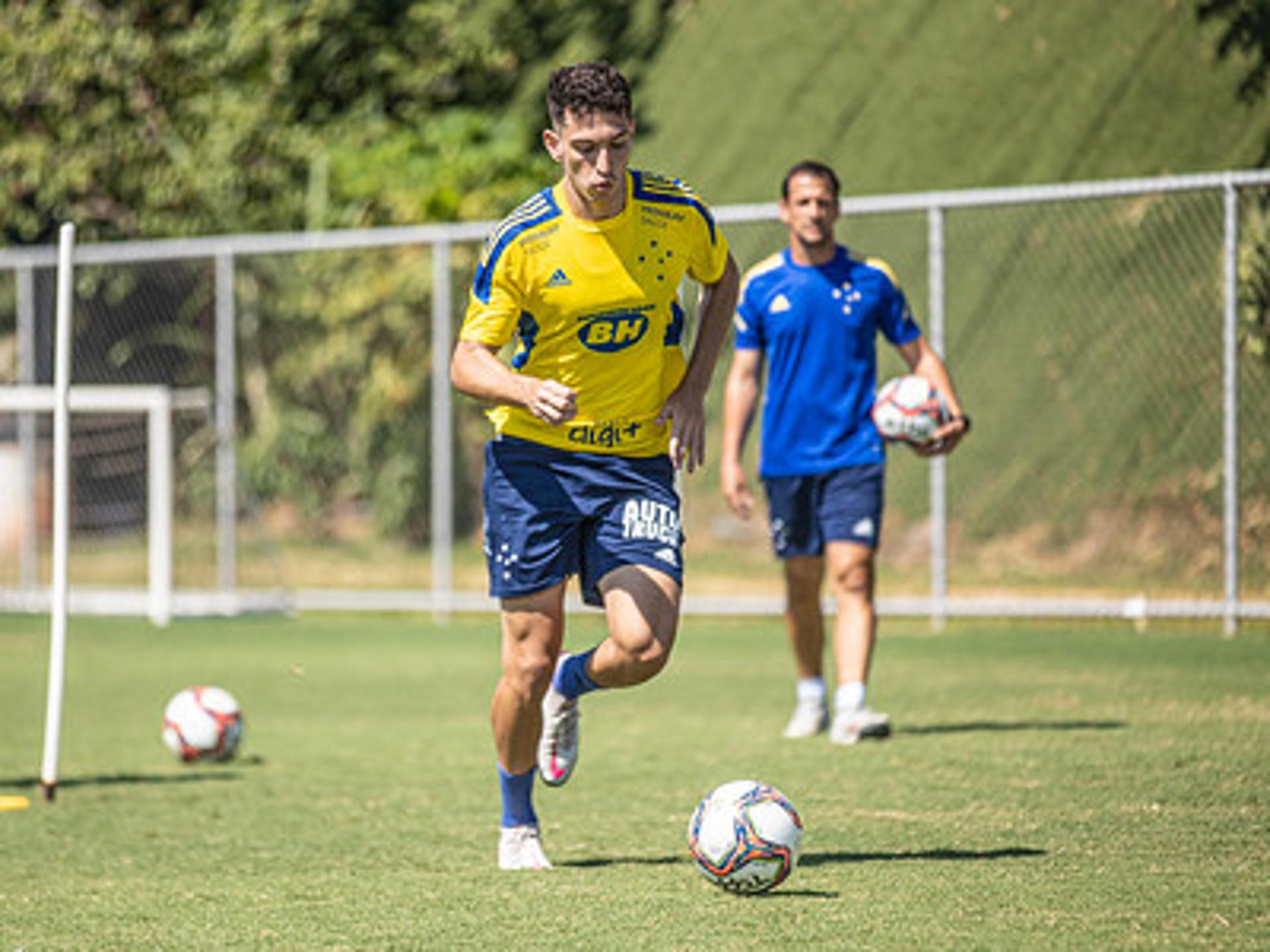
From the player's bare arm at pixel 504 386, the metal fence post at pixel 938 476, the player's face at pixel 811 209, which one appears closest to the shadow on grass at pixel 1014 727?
the player's face at pixel 811 209

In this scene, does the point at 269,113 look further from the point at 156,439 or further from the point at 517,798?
the point at 517,798

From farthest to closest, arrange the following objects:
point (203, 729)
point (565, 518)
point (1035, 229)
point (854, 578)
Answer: point (1035, 229)
point (854, 578)
point (203, 729)
point (565, 518)

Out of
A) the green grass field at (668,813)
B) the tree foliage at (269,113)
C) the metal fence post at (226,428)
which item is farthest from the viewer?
the tree foliage at (269,113)

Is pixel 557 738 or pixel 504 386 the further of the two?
pixel 557 738

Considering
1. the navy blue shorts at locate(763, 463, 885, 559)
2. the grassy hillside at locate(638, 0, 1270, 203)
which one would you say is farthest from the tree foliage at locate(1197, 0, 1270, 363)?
the navy blue shorts at locate(763, 463, 885, 559)

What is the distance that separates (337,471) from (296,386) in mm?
941

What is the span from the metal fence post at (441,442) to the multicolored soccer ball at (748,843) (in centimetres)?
1108

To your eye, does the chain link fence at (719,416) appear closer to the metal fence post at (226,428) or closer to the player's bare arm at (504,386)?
the metal fence post at (226,428)

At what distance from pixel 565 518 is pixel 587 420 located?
11.3 inches

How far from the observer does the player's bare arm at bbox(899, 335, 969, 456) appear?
9.22 metres

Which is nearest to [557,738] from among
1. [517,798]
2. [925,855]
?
[517,798]

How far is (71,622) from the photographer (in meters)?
17.4

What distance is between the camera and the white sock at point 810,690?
30.6 ft

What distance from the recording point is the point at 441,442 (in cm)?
1658
